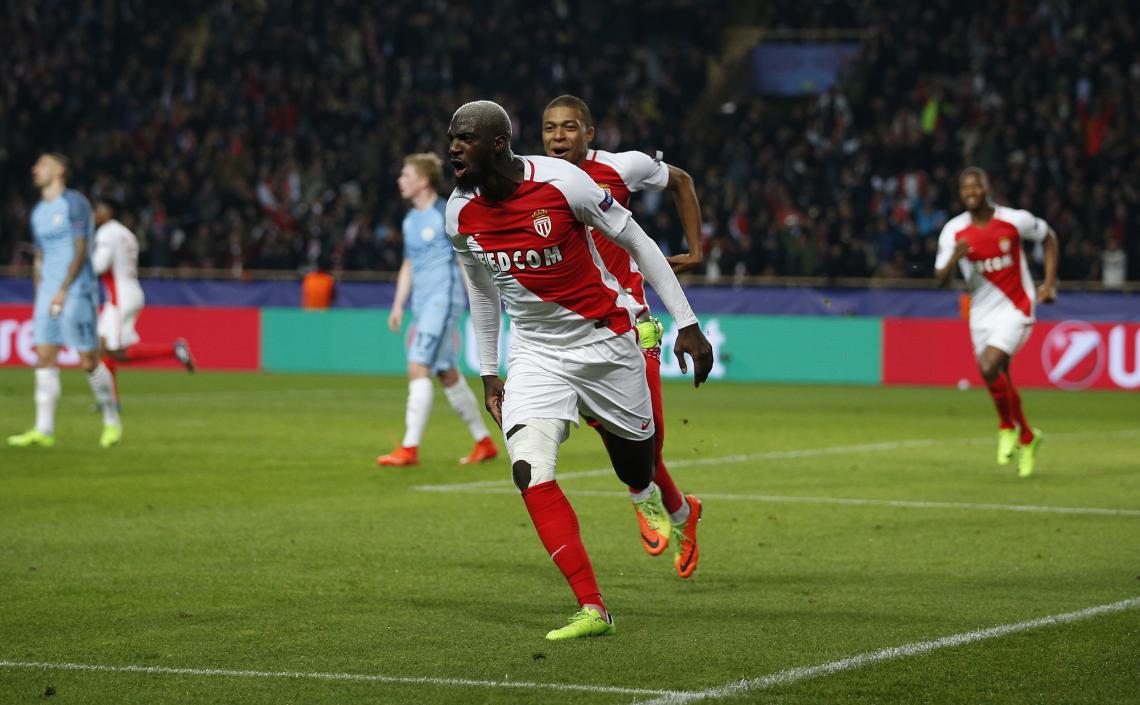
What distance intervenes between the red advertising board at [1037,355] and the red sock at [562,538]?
1858cm

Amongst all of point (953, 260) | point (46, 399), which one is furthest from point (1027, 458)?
point (46, 399)

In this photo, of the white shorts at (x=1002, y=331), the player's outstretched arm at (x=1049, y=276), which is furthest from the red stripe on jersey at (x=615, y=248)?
the player's outstretched arm at (x=1049, y=276)

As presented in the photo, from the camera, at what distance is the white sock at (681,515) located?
832 centimetres

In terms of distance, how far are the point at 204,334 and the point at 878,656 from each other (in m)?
23.2

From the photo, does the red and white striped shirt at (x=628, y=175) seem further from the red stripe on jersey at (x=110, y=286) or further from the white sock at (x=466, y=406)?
the red stripe on jersey at (x=110, y=286)

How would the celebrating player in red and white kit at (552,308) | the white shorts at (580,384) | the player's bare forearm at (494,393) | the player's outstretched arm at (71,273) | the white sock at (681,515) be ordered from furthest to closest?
the player's outstretched arm at (71,273)
the white sock at (681,515)
the player's bare forearm at (494,393)
the white shorts at (580,384)
the celebrating player in red and white kit at (552,308)

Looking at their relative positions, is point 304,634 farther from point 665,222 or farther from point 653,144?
point 653,144

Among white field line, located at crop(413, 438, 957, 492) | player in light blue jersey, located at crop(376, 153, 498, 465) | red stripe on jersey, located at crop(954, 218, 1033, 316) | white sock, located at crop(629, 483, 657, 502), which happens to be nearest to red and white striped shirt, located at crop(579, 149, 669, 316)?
white sock, located at crop(629, 483, 657, 502)

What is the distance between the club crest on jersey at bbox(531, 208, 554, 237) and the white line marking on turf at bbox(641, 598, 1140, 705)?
1919 mm

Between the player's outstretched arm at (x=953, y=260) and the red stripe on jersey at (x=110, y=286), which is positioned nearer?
the player's outstretched arm at (x=953, y=260)

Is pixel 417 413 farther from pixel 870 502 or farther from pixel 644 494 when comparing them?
pixel 644 494

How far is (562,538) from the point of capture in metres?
6.78

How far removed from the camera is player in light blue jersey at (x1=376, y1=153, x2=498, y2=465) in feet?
45.9

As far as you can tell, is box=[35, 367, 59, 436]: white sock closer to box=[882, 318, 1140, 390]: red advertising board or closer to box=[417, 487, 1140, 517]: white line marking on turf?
box=[417, 487, 1140, 517]: white line marking on turf
